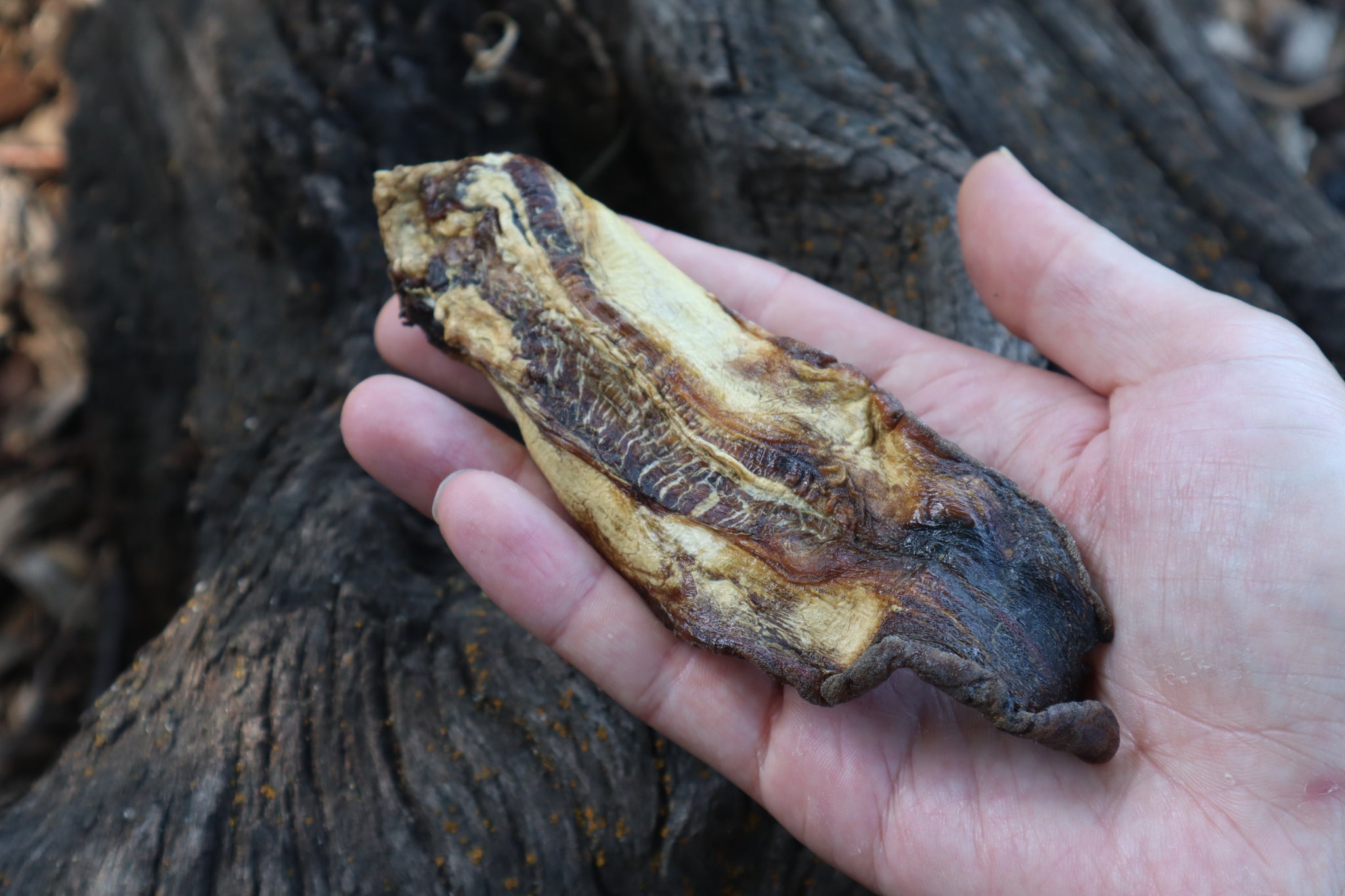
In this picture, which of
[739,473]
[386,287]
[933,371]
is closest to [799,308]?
[933,371]

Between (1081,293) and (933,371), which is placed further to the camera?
(933,371)

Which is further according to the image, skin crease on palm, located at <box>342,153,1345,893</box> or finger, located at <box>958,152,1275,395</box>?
finger, located at <box>958,152,1275,395</box>

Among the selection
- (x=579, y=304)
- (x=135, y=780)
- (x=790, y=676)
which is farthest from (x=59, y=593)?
(x=790, y=676)

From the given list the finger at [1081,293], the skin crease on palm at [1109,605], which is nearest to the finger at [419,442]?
the skin crease on palm at [1109,605]

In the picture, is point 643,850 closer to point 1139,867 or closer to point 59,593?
point 1139,867

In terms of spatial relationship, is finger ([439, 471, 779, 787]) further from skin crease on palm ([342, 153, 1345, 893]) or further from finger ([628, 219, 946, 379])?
finger ([628, 219, 946, 379])

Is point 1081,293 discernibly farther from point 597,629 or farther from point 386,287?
point 386,287

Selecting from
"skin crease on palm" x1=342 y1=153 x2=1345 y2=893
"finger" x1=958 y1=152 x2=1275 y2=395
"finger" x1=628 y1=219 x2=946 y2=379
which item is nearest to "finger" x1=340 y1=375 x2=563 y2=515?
"skin crease on palm" x1=342 y1=153 x2=1345 y2=893
